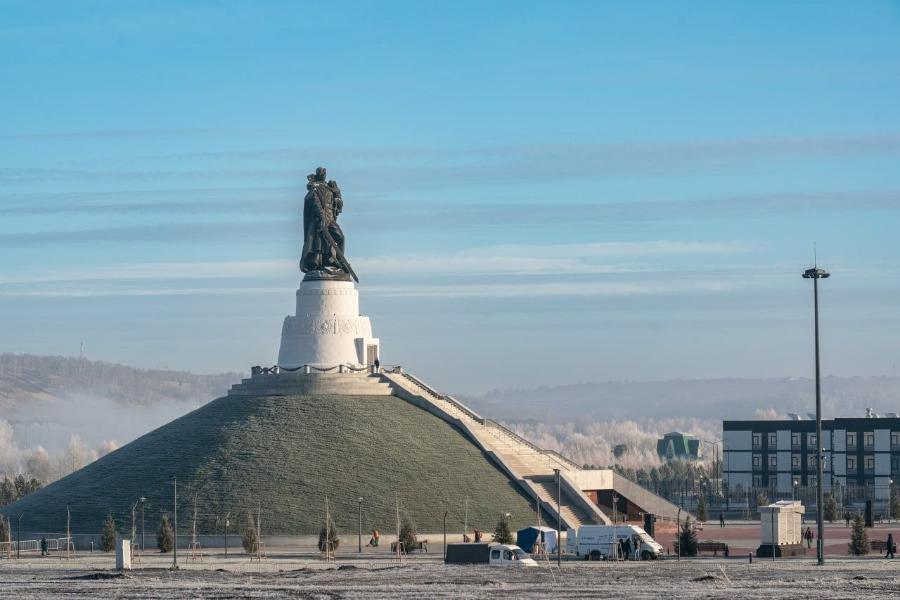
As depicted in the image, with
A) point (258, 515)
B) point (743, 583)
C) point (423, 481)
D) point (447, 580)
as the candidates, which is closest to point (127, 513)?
point (258, 515)

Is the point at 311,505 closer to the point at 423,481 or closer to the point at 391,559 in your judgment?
the point at 423,481

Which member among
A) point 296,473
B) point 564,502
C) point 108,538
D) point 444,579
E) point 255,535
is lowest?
point 444,579

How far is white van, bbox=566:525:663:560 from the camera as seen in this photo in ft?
252

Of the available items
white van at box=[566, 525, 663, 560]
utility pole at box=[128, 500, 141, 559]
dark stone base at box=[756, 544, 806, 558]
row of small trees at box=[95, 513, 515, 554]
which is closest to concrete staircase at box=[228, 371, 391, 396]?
utility pole at box=[128, 500, 141, 559]

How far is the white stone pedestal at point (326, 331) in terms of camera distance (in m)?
105

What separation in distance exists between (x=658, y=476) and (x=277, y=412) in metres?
87.8

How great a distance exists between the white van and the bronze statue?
33700 millimetres

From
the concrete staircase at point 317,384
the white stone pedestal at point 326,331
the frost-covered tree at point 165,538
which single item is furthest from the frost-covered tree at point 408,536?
the white stone pedestal at point 326,331

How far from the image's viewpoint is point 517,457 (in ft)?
330

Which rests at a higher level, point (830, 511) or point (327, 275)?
point (327, 275)

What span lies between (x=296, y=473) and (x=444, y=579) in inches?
1163

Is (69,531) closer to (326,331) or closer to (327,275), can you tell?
(326,331)

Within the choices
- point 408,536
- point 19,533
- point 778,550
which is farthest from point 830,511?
point 19,533

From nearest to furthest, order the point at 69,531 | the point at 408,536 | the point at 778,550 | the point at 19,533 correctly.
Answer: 1. the point at 778,550
2. the point at 408,536
3. the point at 69,531
4. the point at 19,533
